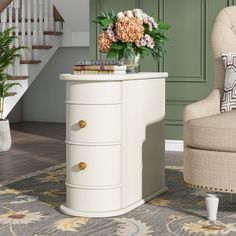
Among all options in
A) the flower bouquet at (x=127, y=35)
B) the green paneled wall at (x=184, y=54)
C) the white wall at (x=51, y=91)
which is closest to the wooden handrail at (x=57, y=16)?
the white wall at (x=51, y=91)

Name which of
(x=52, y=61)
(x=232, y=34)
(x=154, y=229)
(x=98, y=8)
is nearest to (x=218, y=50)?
(x=232, y=34)

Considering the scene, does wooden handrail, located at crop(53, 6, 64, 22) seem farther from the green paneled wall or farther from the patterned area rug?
the patterned area rug

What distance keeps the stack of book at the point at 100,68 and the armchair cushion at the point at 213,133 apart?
444mm

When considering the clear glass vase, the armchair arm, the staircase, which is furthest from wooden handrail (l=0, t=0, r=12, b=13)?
the armchair arm

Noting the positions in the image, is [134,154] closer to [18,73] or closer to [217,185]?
[217,185]

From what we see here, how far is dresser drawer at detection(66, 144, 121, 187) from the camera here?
3139 millimetres

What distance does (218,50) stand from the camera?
12.3ft

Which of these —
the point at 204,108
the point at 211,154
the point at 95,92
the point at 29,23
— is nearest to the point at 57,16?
the point at 29,23

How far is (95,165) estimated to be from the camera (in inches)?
124

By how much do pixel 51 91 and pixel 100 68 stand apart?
18.0 feet

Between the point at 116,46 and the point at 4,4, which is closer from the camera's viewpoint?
the point at 116,46

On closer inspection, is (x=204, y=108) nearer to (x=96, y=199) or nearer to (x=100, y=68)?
(x=100, y=68)

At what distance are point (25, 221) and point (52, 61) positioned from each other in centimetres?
557

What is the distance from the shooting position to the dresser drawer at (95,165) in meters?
3.14
